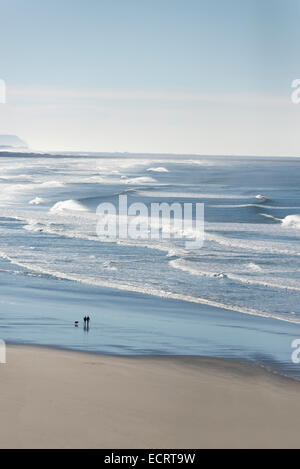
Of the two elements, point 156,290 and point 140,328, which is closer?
point 140,328

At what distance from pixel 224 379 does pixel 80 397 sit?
7.21 feet

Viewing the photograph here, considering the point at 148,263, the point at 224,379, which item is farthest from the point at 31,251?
the point at 224,379

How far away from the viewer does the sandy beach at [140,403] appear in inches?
267

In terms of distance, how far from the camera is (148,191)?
185 feet

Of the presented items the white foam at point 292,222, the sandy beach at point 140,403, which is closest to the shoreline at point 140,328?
the sandy beach at point 140,403

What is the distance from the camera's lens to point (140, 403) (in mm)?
7879

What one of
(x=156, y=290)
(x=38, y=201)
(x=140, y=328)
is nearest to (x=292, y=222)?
(x=156, y=290)

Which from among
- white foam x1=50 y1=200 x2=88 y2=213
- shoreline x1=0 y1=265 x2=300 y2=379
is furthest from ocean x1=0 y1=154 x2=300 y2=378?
white foam x1=50 y1=200 x2=88 y2=213

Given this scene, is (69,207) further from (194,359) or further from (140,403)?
(140,403)

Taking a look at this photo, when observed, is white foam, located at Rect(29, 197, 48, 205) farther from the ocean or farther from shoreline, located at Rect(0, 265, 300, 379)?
shoreline, located at Rect(0, 265, 300, 379)

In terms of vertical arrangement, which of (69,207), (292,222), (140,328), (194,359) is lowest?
(194,359)

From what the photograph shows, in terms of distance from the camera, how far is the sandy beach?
22.2ft

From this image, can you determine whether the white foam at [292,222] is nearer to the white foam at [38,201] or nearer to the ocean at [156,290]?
the ocean at [156,290]
